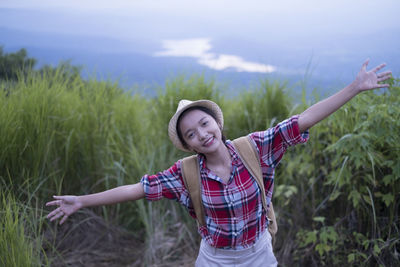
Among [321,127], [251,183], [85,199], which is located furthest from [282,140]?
[321,127]

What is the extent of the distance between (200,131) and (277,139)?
1.30 feet

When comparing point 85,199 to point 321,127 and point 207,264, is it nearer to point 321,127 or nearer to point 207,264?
point 207,264

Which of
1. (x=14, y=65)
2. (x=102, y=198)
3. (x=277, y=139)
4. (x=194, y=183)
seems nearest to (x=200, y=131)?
(x=194, y=183)

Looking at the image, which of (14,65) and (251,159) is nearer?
(251,159)

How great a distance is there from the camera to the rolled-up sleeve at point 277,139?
81.5 inches

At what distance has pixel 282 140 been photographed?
6.99 ft

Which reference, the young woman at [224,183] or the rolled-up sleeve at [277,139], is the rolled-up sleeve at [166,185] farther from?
the rolled-up sleeve at [277,139]

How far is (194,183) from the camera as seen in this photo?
2.14 meters

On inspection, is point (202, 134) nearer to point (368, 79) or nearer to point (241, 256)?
point (241, 256)

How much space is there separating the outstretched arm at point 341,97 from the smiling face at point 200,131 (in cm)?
42


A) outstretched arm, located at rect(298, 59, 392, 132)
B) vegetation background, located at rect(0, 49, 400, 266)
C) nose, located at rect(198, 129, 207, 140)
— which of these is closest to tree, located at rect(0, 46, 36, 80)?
vegetation background, located at rect(0, 49, 400, 266)

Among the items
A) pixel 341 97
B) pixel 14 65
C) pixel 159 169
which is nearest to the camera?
pixel 341 97

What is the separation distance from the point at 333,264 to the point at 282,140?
1530 millimetres

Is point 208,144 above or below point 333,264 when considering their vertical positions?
above
